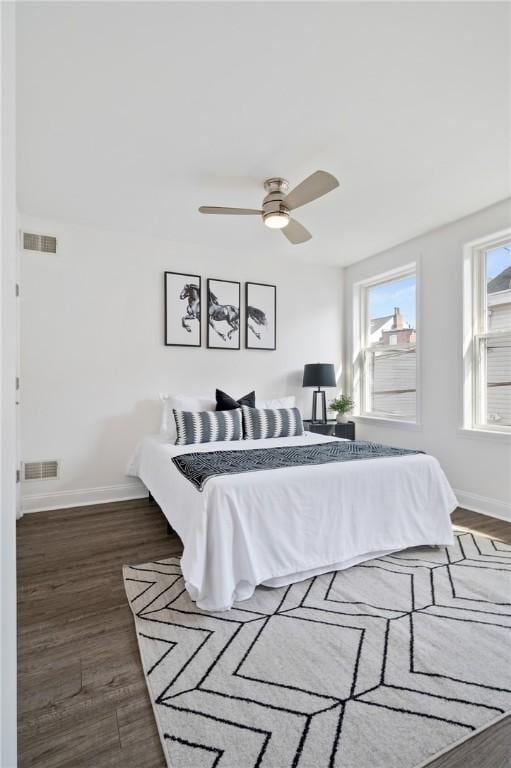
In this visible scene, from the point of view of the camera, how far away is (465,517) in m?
3.30

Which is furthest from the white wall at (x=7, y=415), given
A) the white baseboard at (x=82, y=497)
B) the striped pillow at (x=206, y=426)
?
the white baseboard at (x=82, y=497)

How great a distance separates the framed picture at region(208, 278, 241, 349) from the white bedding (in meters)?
1.79

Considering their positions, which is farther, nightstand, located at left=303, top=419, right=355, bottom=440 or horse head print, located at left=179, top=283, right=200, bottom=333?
nightstand, located at left=303, top=419, right=355, bottom=440

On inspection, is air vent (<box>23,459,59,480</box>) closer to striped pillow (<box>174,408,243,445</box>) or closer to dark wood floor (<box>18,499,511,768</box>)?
dark wood floor (<box>18,499,511,768</box>)

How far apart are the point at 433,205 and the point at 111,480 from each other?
3.92 metres

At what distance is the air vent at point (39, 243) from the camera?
137 inches

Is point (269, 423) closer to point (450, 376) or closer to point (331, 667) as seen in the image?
point (450, 376)

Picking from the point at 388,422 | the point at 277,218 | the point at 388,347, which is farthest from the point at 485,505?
the point at 277,218

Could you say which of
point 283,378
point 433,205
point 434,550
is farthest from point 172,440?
point 433,205

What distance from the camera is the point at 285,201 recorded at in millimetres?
2613

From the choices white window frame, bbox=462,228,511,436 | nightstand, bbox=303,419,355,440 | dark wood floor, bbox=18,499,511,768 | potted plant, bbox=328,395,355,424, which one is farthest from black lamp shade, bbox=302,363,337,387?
dark wood floor, bbox=18,499,511,768

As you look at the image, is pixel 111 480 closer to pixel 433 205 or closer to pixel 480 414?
pixel 480 414

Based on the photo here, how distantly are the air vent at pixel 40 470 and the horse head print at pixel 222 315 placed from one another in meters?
2.08

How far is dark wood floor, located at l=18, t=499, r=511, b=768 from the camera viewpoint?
1.22 metres
